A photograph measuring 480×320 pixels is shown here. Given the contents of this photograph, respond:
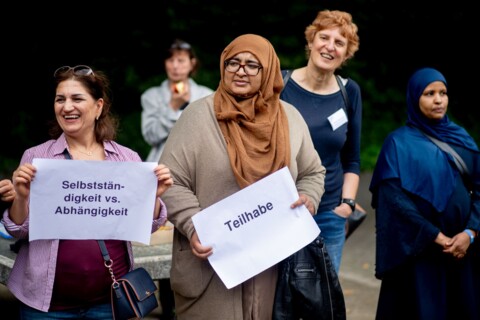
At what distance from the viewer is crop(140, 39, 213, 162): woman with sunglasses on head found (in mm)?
5875

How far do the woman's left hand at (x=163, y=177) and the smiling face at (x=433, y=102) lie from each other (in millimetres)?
1923

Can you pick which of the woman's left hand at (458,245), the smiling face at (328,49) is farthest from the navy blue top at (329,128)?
the woman's left hand at (458,245)

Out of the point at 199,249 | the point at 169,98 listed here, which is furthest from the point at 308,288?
the point at 169,98

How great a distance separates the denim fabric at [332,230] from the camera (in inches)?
174

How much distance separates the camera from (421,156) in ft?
14.6

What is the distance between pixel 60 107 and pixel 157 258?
1.22 metres

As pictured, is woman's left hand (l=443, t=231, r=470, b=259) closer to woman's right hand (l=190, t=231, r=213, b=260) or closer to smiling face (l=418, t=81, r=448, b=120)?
smiling face (l=418, t=81, r=448, b=120)

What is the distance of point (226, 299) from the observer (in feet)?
11.3

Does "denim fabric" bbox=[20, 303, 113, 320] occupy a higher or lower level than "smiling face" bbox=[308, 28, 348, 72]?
lower

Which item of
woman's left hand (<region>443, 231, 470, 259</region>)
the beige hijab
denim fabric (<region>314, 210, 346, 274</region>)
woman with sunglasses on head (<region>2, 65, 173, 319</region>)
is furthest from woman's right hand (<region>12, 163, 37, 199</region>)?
woman's left hand (<region>443, 231, 470, 259</region>)

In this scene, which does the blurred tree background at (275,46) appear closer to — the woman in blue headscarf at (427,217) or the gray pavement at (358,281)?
the gray pavement at (358,281)

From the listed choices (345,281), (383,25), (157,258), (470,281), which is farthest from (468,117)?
(157,258)

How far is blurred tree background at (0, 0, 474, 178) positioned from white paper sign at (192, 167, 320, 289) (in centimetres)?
636

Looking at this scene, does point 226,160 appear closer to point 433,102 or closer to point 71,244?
point 71,244
